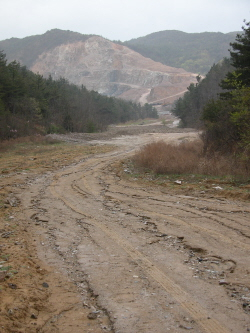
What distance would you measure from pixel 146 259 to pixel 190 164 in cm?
869

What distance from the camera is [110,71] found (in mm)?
157125

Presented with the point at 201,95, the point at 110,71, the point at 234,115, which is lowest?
the point at 234,115

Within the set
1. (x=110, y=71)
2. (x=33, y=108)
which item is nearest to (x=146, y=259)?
(x=33, y=108)

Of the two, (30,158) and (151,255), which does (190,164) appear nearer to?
(151,255)

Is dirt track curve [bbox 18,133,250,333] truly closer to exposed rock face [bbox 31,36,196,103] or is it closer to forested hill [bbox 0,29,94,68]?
exposed rock face [bbox 31,36,196,103]

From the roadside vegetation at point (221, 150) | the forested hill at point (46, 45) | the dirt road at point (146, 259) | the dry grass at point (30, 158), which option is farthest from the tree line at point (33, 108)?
the forested hill at point (46, 45)

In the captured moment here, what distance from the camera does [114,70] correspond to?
518ft

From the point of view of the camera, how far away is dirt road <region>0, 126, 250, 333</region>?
3.47m

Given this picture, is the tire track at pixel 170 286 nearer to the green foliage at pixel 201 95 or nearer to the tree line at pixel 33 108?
the tree line at pixel 33 108

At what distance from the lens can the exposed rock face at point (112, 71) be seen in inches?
5610

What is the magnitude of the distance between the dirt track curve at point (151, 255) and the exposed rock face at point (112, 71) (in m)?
125

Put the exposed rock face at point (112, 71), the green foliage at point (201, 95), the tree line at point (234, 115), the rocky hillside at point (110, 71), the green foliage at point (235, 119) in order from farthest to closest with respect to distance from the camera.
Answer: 1. the rocky hillside at point (110, 71)
2. the exposed rock face at point (112, 71)
3. the green foliage at point (201, 95)
4. the tree line at point (234, 115)
5. the green foliage at point (235, 119)

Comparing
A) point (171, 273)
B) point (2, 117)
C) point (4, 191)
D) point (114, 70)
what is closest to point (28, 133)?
point (2, 117)

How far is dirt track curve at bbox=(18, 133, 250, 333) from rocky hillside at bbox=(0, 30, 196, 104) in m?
127
